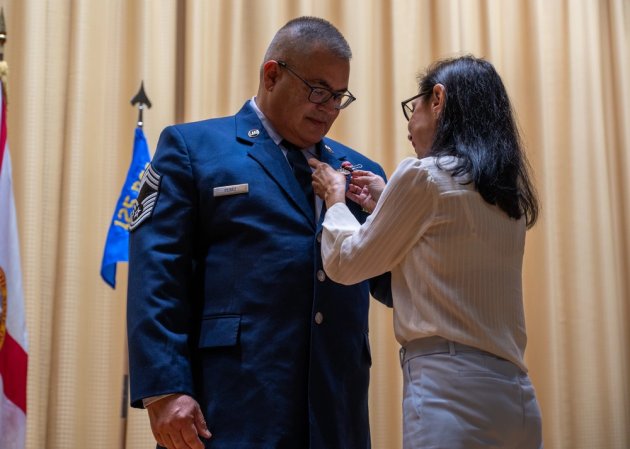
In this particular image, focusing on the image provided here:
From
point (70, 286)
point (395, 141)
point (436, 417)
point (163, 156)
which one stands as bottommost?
point (436, 417)

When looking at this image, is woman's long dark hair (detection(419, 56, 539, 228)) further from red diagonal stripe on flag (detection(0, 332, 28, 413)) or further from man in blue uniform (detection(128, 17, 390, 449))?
red diagonal stripe on flag (detection(0, 332, 28, 413))

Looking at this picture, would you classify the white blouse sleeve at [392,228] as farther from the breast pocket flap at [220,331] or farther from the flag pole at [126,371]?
the flag pole at [126,371]

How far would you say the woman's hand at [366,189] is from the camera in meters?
2.11

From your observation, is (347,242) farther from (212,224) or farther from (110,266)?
(110,266)

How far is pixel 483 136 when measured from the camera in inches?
72.3

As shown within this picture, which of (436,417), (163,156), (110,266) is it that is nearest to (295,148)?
(163,156)

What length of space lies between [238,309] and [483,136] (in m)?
0.66

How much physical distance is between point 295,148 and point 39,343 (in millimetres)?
1876

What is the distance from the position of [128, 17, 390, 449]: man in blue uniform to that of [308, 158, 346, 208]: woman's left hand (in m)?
0.04

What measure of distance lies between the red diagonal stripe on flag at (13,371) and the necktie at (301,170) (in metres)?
1.38

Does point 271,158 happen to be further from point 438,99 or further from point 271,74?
point 438,99

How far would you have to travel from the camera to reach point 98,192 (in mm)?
3709

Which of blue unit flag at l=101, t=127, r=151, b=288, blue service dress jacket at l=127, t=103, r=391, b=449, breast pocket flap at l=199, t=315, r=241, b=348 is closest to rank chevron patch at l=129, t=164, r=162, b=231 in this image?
blue service dress jacket at l=127, t=103, r=391, b=449

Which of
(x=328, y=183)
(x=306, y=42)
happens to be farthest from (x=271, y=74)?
(x=328, y=183)
